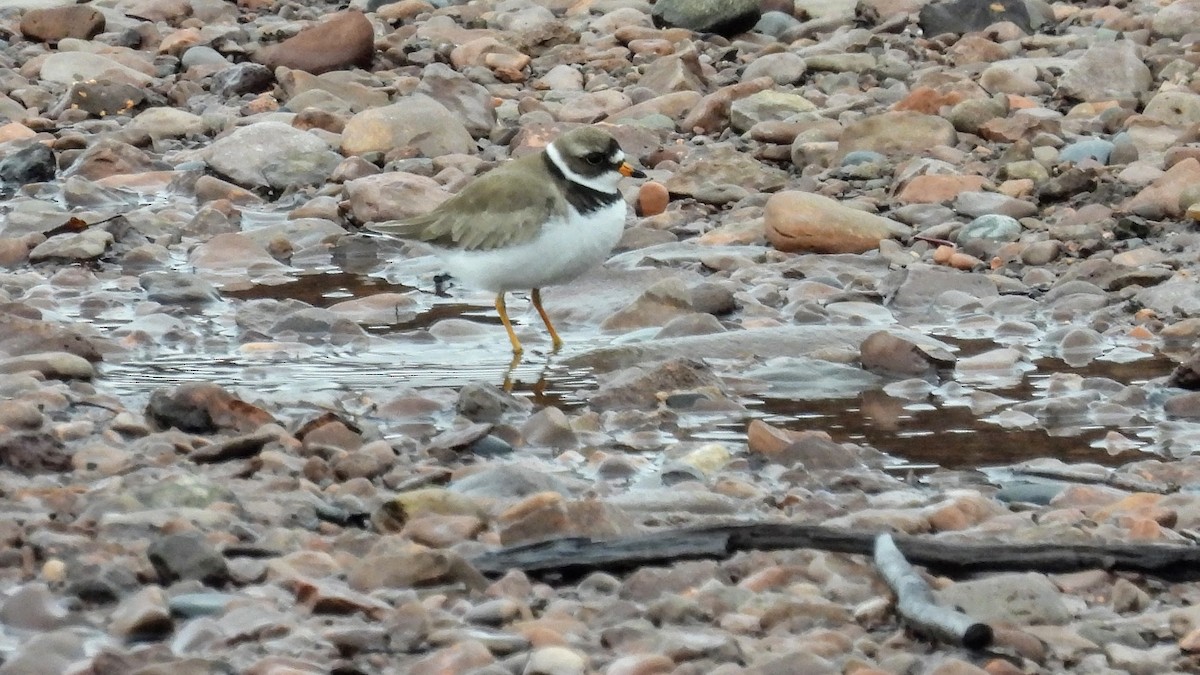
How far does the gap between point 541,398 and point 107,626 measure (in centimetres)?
290

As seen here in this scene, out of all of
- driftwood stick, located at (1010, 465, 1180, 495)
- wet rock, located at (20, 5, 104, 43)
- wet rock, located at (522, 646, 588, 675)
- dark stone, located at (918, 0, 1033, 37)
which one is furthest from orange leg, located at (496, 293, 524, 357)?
wet rock, located at (20, 5, 104, 43)

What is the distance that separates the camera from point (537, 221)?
275 inches

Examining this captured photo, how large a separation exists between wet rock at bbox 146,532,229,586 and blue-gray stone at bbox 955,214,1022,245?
5230mm

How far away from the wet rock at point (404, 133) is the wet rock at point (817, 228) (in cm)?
256

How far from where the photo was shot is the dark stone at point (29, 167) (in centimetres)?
1006

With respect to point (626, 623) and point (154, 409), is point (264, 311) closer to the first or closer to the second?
point (154, 409)

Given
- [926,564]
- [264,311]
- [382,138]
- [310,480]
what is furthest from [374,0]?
[926,564]

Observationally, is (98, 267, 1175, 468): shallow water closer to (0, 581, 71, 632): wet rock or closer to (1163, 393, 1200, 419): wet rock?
(1163, 393, 1200, 419): wet rock

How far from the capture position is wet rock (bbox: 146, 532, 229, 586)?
12.2 feet

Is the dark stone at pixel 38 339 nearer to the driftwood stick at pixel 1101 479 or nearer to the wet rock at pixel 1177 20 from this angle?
the driftwood stick at pixel 1101 479

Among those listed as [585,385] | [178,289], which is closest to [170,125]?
[178,289]

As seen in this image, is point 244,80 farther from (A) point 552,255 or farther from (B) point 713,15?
(A) point 552,255

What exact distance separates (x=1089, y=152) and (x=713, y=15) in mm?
4474

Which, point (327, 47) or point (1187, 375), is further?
point (327, 47)
